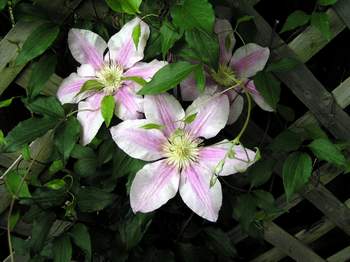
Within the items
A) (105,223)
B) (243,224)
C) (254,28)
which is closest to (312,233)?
(243,224)

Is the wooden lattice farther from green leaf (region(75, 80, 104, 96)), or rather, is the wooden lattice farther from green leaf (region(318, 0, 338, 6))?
green leaf (region(75, 80, 104, 96))

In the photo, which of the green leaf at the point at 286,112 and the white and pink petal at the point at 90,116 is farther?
the green leaf at the point at 286,112

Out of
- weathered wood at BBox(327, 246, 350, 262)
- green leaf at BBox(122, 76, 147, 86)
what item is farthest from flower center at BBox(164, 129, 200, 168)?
weathered wood at BBox(327, 246, 350, 262)

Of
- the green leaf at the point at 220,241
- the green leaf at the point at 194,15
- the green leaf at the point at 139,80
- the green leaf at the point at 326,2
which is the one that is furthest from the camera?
the green leaf at the point at 220,241

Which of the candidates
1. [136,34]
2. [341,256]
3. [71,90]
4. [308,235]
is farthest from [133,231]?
[341,256]

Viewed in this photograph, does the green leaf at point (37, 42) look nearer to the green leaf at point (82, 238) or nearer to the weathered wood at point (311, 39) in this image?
the green leaf at point (82, 238)

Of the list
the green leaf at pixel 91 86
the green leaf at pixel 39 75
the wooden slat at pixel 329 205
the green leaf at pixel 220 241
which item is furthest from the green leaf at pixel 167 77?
the wooden slat at pixel 329 205
